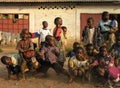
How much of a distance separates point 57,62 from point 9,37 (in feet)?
33.0

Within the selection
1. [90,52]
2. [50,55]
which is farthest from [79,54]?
[50,55]

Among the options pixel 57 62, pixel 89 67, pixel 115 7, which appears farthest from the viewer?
pixel 115 7

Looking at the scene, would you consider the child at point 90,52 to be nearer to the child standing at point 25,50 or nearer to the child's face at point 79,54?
the child's face at point 79,54

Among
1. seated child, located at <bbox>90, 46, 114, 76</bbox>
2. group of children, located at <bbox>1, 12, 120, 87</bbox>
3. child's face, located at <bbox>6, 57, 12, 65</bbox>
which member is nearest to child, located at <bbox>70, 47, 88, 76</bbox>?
group of children, located at <bbox>1, 12, 120, 87</bbox>

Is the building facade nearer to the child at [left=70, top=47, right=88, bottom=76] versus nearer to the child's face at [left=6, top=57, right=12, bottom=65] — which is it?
the child's face at [left=6, top=57, right=12, bottom=65]

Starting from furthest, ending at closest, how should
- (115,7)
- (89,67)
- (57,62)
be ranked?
(115,7), (57,62), (89,67)

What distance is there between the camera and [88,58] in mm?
8109

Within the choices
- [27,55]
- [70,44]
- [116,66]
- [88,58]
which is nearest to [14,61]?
[27,55]

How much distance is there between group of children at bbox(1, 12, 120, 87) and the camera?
777 centimetres

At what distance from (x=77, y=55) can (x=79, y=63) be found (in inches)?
7.3

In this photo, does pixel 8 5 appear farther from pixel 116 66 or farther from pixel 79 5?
pixel 116 66

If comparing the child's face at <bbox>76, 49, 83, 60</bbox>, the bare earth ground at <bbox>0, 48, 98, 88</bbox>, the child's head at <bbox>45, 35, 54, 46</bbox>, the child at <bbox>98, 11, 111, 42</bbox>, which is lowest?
the bare earth ground at <bbox>0, 48, 98, 88</bbox>

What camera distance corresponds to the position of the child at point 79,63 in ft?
25.8

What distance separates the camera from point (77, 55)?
313 inches
